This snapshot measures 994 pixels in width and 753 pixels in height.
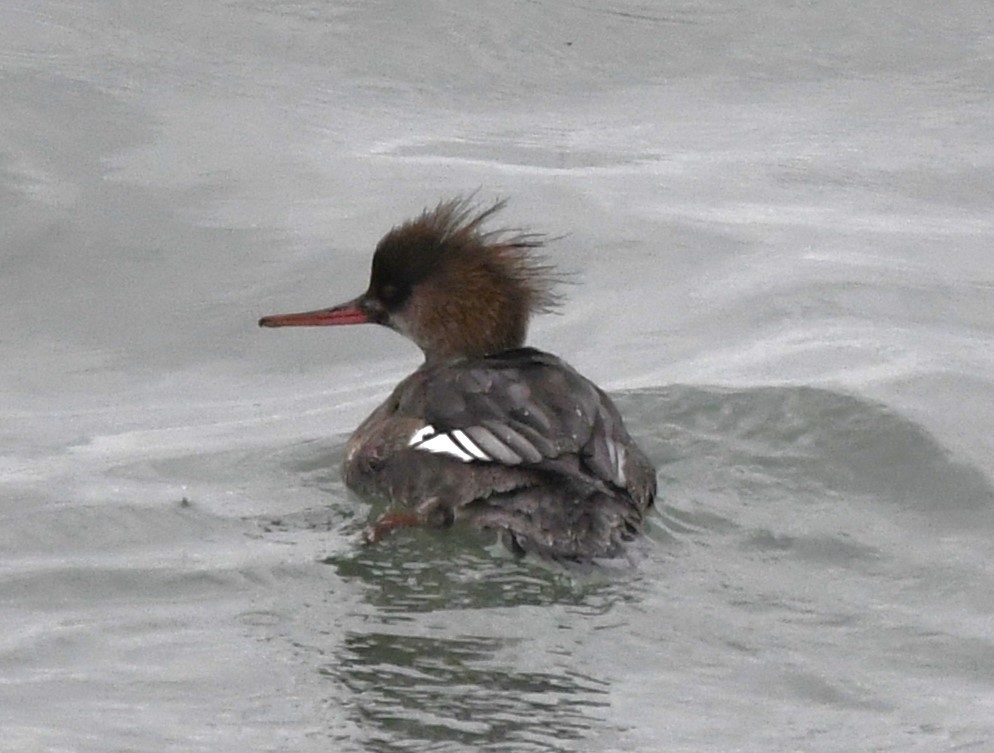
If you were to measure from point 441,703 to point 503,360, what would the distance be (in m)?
2.38

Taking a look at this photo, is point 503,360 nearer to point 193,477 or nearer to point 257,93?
point 193,477

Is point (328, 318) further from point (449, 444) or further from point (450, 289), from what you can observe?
point (449, 444)

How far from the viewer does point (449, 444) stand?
6598 millimetres

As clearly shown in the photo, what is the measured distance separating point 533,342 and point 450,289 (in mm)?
→ 1164

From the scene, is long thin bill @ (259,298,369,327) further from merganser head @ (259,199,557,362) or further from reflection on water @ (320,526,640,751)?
reflection on water @ (320,526,640,751)

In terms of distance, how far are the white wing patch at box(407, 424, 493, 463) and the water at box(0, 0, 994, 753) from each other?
0.29 m

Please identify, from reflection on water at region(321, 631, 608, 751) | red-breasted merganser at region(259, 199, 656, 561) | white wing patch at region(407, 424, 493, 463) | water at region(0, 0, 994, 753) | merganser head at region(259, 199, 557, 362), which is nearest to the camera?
reflection on water at region(321, 631, 608, 751)

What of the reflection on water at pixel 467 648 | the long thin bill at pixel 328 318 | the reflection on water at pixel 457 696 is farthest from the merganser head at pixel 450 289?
the reflection on water at pixel 457 696

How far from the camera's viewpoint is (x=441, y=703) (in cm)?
484

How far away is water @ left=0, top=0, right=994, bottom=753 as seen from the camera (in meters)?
5.04

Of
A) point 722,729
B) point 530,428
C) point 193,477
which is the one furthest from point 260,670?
point 193,477

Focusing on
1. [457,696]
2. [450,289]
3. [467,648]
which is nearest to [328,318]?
[450,289]

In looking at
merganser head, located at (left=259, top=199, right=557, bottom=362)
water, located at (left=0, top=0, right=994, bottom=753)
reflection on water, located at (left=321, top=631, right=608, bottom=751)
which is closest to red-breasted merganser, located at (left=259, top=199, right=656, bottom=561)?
merganser head, located at (left=259, top=199, right=557, bottom=362)

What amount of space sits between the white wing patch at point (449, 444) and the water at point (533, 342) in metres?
0.29
